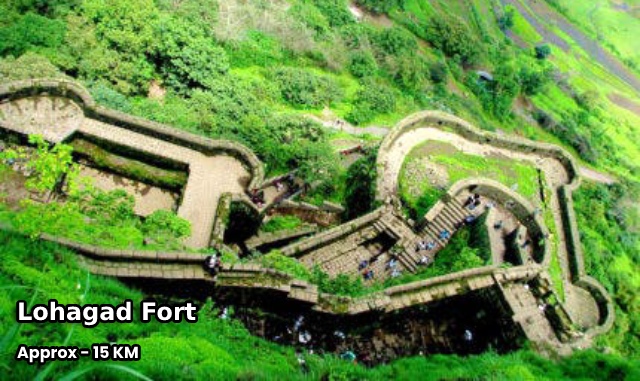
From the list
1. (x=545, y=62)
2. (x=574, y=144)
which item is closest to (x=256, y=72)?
(x=574, y=144)

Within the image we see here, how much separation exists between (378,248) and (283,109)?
15.5 metres

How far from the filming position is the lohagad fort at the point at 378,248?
1664 centimetres

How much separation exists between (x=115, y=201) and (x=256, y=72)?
2102cm

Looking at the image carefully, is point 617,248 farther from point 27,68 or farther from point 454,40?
point 454,40

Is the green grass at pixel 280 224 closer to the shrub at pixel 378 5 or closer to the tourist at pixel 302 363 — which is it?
the tourist at pixel 302 363

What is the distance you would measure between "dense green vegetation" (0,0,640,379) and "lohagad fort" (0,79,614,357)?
3.46ft

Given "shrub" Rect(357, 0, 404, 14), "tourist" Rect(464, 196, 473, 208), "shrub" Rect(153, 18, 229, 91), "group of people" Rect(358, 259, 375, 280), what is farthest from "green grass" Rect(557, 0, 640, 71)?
"group of people" Rect(358, 259, 375, 280)

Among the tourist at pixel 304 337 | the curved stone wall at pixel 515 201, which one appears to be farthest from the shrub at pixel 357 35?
the tourist at pixel 304 337

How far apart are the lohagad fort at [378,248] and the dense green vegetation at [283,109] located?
1054mm

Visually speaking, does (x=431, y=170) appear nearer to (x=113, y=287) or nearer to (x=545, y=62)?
(x=113, y=287)

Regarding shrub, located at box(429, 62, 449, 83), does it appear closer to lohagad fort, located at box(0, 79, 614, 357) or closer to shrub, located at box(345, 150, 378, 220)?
lohagad fort, located at box(0, 79, 614, 357)

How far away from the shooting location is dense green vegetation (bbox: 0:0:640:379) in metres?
12.6

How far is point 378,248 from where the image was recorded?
2266 centimetres

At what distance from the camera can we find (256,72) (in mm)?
37938
